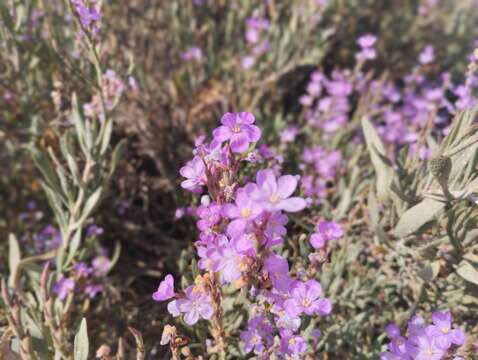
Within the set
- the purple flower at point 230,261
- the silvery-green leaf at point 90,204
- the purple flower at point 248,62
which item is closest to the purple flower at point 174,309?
the purple flower at point 230,261

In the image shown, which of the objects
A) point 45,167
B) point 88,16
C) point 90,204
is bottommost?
point 90,204

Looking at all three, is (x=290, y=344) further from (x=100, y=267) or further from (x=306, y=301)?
(x=100, y=267)

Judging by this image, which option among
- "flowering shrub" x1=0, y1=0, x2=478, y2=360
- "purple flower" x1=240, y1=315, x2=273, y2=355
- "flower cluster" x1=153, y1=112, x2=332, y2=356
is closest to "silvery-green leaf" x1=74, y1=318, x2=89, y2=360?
"flowering shrub" x1=0, y1=0, x2=478, y2=360

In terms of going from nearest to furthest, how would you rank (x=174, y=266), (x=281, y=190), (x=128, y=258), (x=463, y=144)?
1. (x=281, y=190)
2. (x=463, y=144)
3. (x=174, y=266)
4. (x=128, y=258)

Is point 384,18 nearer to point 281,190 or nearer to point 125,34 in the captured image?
point 125,34

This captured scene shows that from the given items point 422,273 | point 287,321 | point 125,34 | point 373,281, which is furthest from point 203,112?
point 287,321

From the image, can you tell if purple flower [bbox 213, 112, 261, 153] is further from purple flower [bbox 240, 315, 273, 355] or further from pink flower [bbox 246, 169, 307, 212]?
purple flower [bbox 240, 315, 273, 355]

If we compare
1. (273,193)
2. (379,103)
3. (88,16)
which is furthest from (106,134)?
(379,103)
